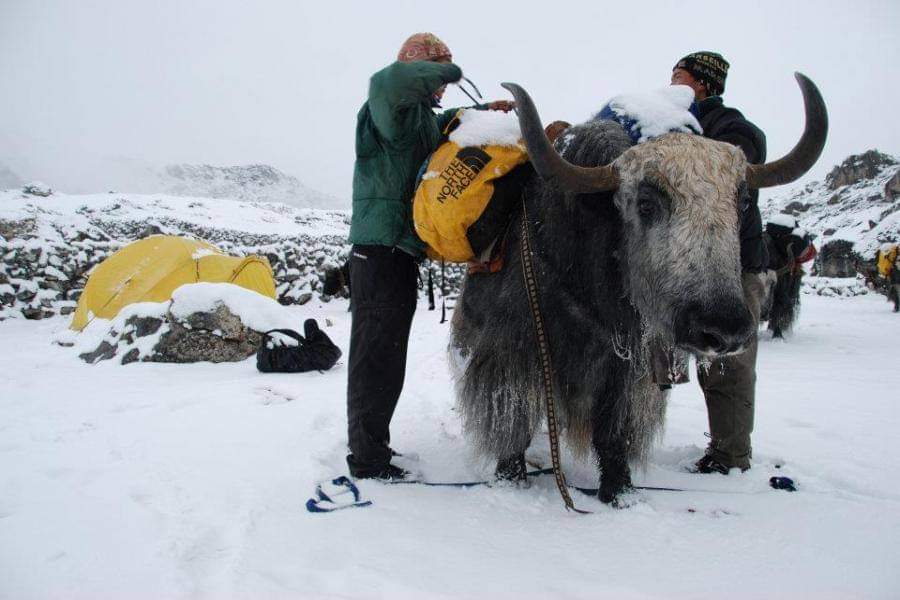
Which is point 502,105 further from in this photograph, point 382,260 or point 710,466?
point 710,466

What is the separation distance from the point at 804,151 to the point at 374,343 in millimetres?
1760

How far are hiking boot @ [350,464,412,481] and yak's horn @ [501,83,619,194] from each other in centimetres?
141

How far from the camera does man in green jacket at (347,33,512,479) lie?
80.4 inches

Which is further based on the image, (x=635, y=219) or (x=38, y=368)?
(x=38, y=368)

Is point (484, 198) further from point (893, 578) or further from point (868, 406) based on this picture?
point (868, 406)

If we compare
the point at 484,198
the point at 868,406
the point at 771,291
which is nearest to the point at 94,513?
the point at 484,198

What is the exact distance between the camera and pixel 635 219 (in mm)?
1558

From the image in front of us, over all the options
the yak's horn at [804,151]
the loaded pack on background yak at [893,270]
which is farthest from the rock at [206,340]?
the loaded pack on background yak at [893,270]

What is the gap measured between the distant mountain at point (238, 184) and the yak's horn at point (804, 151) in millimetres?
92354

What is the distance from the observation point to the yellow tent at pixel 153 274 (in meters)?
5.86

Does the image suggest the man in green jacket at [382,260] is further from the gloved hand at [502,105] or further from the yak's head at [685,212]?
the yak's head at [685,212]

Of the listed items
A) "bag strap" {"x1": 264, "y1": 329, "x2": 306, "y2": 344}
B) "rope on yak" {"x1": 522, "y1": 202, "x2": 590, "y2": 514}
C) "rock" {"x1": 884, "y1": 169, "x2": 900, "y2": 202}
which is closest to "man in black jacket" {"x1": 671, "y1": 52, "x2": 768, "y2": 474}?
"rope on yak" {"x1": 522, "y1": 202, "x2": 590, "y2": 514}

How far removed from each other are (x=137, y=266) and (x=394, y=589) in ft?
21.0

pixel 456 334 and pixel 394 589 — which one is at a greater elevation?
pixel 456 334
